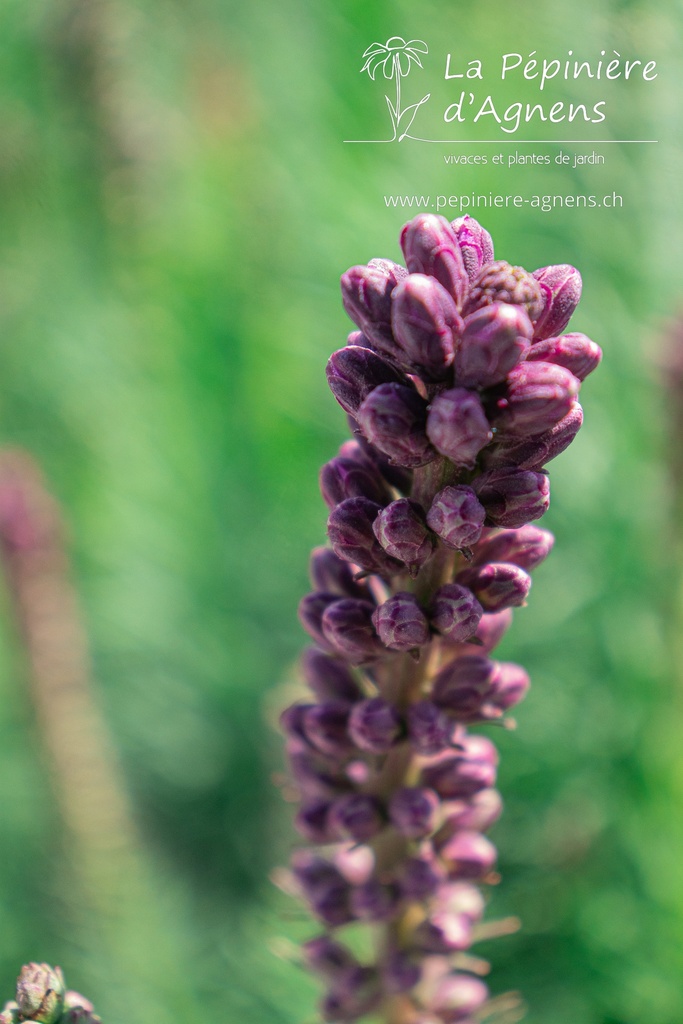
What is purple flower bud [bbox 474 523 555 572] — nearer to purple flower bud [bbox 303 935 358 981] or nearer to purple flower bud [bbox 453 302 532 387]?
purple flower bud [bbox 453 302 532 387]

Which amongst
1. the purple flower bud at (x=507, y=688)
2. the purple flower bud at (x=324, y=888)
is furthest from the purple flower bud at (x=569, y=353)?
the purple flower bud at (x=324, y=888)

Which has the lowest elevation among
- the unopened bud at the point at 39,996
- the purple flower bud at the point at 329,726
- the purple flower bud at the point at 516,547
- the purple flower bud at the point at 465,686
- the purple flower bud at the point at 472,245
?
the unopened bud at the point at 39,996

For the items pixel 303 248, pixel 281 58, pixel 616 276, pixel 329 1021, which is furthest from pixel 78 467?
pixel 329 1021

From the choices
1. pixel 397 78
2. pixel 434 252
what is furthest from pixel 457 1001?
pixel 397 78

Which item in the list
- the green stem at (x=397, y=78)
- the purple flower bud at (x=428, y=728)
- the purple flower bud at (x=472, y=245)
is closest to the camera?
the purple flower bud at (x=472, y=245)

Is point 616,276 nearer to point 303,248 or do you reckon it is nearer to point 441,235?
point 303,248

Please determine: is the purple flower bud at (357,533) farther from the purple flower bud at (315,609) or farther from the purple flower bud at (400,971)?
the purple flower bud at (400,971)

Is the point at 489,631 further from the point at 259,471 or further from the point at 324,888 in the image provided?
the point at 259,471
